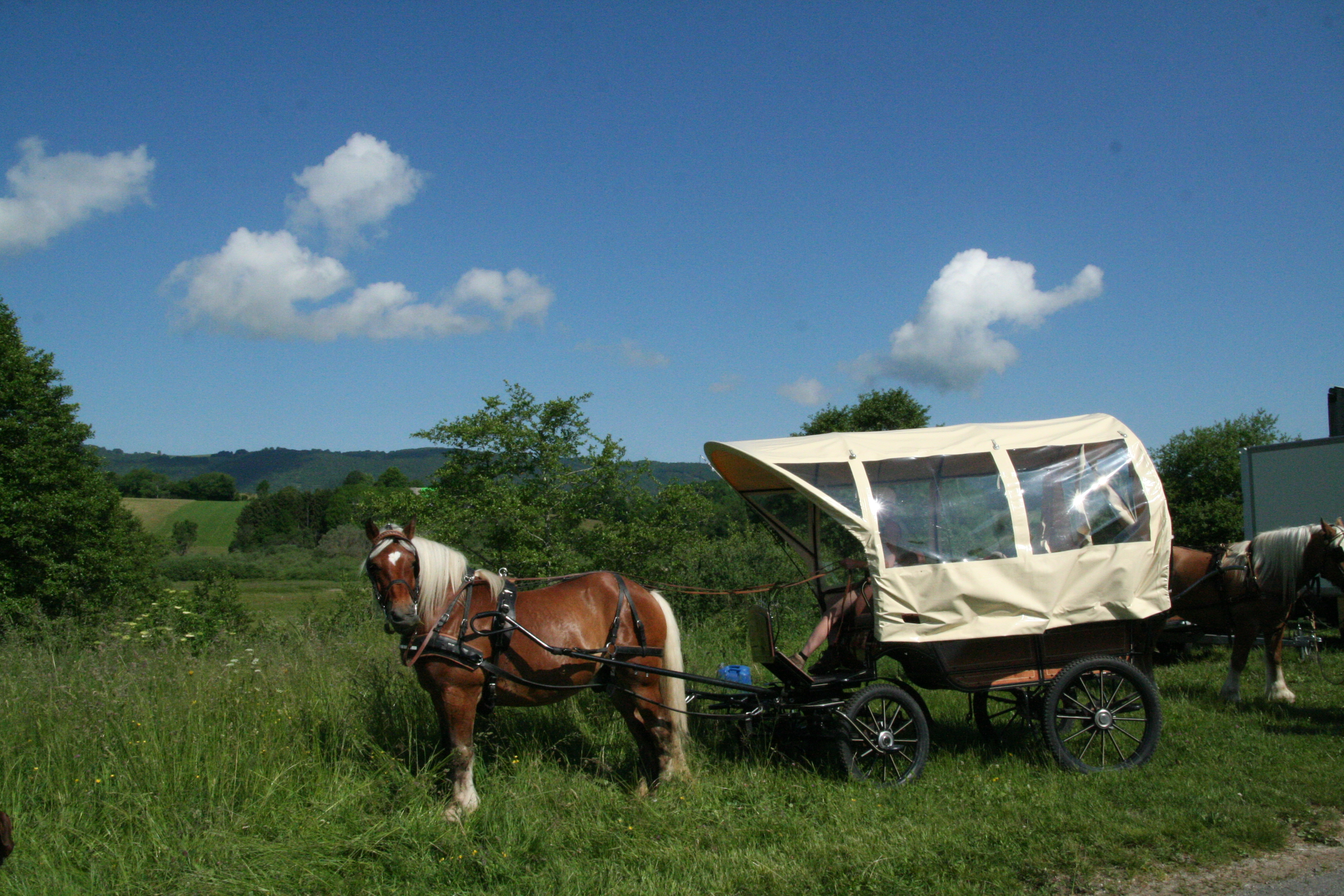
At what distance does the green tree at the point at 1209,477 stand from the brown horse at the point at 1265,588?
2571cm

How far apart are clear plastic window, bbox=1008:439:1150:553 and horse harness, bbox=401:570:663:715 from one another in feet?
9.06

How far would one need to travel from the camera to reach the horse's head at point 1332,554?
23.1 feet

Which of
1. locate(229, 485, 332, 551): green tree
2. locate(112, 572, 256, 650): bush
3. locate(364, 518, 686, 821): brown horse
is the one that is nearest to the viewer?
locate(364, 518, 686, 821): brown horse

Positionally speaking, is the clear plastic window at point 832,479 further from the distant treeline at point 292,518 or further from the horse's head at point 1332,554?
the distant treeline at point 292,518

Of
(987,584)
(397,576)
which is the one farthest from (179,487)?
(987,584)

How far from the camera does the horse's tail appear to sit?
209 inches

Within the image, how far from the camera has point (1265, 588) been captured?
294 inches

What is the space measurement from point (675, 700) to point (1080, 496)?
313 cm

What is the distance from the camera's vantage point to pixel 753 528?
45.6 ft

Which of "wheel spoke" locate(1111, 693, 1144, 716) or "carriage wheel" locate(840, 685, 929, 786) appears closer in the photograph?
"carriage wheel" locate(840, 685, 929, 786)

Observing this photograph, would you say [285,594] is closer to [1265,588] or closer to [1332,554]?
[1265,588]

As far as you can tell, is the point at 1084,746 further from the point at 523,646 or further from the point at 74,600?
the point at 74,600

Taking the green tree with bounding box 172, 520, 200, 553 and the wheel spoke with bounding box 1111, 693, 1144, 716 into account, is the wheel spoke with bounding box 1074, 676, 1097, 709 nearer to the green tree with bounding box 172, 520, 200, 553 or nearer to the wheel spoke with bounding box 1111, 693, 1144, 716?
the wheel spoke with bounding box 1111, 693, 1144, 716

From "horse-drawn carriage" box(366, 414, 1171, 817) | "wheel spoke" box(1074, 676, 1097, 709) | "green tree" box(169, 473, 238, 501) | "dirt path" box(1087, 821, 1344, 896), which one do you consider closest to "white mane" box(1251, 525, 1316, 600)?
"horse-drawn carriage" box(366, 414, 1171, 817)
